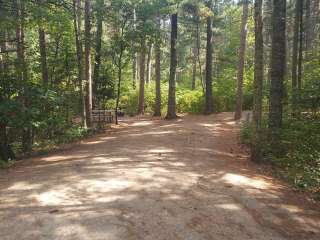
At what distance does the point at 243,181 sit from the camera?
8070 mm

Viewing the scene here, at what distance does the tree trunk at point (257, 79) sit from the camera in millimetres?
9930

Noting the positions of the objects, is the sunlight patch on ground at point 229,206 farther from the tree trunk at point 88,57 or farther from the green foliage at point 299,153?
the tree trunk at point 88,57

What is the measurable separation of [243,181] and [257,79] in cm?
328

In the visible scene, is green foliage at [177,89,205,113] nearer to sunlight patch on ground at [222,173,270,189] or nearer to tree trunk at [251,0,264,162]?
tree trunk at [251,0,264,162]

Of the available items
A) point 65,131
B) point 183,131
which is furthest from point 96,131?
point 183,131

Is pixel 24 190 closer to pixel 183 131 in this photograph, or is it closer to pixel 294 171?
pixel 294 171

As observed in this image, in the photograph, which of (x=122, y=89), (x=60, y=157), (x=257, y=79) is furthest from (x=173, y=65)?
(x=60, y=157)

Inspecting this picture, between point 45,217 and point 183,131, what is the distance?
36.1 feet

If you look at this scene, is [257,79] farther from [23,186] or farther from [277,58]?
[23,186]

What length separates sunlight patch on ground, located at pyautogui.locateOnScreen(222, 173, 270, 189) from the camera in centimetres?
782

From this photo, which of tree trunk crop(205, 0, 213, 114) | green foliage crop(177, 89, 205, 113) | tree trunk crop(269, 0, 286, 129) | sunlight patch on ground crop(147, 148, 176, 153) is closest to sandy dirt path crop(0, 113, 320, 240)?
sunlight patch on ground crop(147, 148, 176, 153)

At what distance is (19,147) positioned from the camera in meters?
13.6

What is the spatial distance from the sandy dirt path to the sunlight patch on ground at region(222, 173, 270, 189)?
22mm

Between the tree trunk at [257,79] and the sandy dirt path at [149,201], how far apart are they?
1.71 feet
